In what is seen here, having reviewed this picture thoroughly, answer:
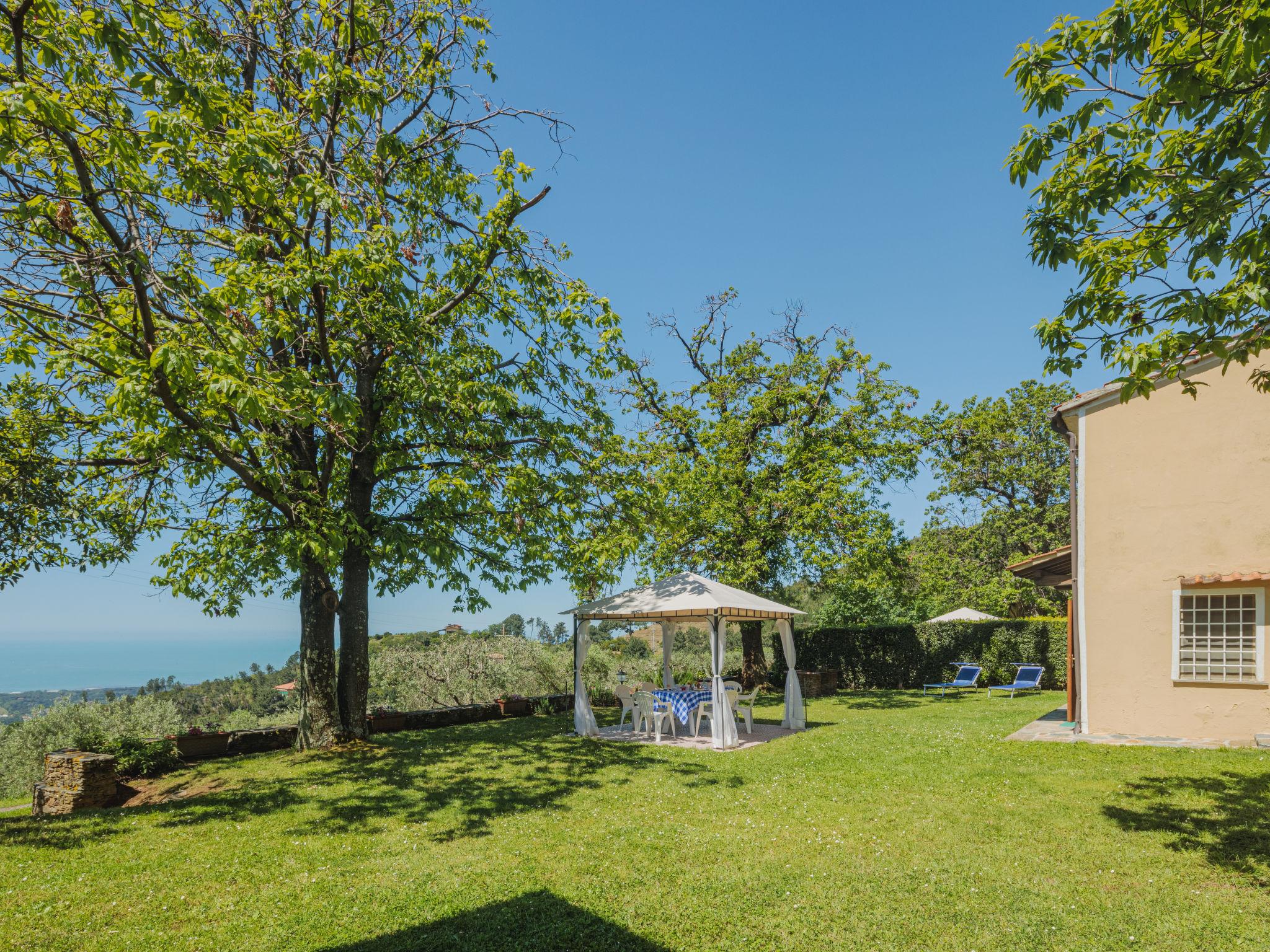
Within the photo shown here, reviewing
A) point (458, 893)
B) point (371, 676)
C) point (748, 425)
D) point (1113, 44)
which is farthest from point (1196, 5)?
point (371, 676)

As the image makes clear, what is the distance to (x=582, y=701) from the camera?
13.1m

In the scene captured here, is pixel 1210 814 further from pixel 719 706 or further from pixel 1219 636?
pixel 719 706

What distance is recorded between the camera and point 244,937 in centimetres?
443

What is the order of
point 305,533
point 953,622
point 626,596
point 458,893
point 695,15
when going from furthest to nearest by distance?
point 953,622
point 626,596
point 695,15
point 305,533
point 458,893

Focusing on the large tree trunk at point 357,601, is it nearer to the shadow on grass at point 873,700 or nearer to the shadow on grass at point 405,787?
the shadow on grass at point 405,787

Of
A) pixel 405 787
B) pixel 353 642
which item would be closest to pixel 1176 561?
pixel 405 787

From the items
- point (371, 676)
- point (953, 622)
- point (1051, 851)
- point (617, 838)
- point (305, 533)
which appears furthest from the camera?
point (953, 622)

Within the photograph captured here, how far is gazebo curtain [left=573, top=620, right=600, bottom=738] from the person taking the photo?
1302cm

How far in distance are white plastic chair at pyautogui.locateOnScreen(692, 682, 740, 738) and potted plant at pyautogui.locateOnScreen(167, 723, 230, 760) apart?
27.1ft

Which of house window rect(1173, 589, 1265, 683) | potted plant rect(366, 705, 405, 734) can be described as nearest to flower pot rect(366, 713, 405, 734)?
potted plant rect(366, 705, 405, 734)

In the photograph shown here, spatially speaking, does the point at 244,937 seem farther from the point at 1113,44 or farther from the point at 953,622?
the point at 953,622

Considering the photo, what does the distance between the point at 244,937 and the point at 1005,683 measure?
22137 mm

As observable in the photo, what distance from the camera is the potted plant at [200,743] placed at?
1108 centimetres

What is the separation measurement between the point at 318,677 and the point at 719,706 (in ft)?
22.3
